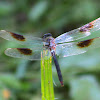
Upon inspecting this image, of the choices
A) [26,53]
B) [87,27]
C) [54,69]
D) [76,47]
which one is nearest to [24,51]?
[26,53]

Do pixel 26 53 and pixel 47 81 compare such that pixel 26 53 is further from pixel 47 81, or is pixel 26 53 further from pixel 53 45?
pixel 47 81

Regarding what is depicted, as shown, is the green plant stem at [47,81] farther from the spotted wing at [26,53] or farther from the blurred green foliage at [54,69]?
the blurred green foliage at [54,69]

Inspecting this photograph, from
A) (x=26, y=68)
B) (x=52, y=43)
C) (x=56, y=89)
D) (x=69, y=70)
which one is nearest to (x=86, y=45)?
(x=52, y=43)

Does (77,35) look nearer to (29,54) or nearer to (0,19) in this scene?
(29,54)

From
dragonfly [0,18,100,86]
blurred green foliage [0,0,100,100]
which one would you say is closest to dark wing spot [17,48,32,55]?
dragonfly [0,18,100,86]

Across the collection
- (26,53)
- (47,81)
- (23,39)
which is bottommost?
(47,81)

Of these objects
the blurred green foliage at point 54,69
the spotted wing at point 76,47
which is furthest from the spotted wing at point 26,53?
the blurred green foliage at point 54,69

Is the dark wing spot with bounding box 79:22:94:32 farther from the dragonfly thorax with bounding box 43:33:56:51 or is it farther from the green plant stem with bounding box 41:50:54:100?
the green plant stem with bounding box 41:50:54:100
